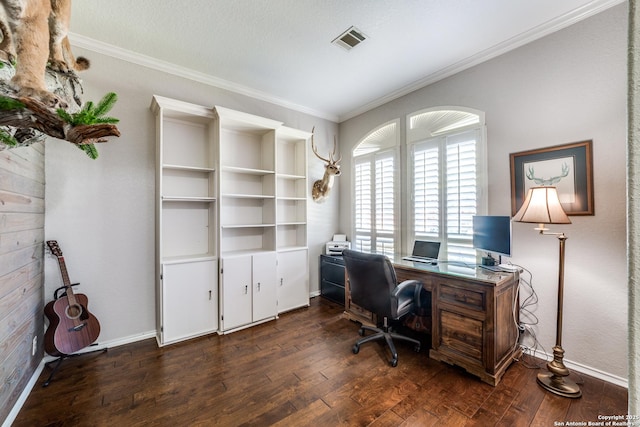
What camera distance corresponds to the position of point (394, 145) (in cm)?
351

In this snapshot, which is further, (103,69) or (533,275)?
(103,69)

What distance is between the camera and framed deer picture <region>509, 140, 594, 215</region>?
2047mm

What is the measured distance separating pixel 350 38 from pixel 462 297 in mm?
2586

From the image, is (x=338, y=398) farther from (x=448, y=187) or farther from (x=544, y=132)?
(x=544, y=132)

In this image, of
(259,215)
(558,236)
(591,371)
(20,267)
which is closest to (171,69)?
(259,215)

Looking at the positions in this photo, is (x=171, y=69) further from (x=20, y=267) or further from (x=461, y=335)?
(x=461, y=335)


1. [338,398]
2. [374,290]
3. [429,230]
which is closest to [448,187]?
[429,230]

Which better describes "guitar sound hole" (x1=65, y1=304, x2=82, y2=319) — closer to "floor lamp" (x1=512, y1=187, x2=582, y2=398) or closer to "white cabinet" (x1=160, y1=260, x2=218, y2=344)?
"white cabinet" (x1=160, y1=260, x2=218, y2=344)

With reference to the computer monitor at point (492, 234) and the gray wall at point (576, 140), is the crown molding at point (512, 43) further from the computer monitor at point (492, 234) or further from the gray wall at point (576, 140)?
the computer monitor at point (492, 234)

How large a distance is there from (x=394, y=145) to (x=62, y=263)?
12.5 ft

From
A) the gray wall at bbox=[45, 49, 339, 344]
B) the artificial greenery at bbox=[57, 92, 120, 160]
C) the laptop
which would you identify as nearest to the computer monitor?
the laptop

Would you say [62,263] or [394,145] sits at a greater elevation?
[394,145]

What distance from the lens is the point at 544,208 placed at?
75.9 inches

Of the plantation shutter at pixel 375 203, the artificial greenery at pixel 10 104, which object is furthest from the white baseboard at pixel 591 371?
the artificial greenery at pixel 10 104
